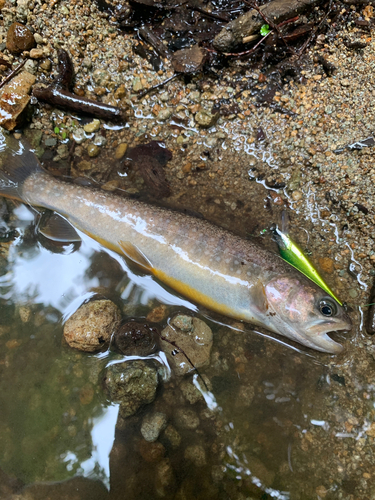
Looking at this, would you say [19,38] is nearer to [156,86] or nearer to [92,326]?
[156,86]

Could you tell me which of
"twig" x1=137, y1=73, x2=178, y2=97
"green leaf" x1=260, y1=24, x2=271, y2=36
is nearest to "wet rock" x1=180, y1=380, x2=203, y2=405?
"twig" x1=137, y1=73, x2=178, y2=97

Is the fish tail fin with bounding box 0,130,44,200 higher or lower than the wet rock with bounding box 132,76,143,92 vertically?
lower

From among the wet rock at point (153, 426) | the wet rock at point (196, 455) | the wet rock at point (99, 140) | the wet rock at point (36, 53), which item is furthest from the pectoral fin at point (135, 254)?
the wet rock at point (36, 53)

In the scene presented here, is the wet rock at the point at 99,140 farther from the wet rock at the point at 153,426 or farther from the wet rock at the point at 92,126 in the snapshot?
the wet rock at the point at 153,426

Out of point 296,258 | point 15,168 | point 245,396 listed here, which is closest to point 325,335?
point 296,258

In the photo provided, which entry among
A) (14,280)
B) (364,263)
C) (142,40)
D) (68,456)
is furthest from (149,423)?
(142,40)

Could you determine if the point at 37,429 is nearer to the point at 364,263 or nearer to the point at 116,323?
the point at 116,323

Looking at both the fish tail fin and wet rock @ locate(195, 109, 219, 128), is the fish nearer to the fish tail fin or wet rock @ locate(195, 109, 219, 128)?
the fish tail fin
